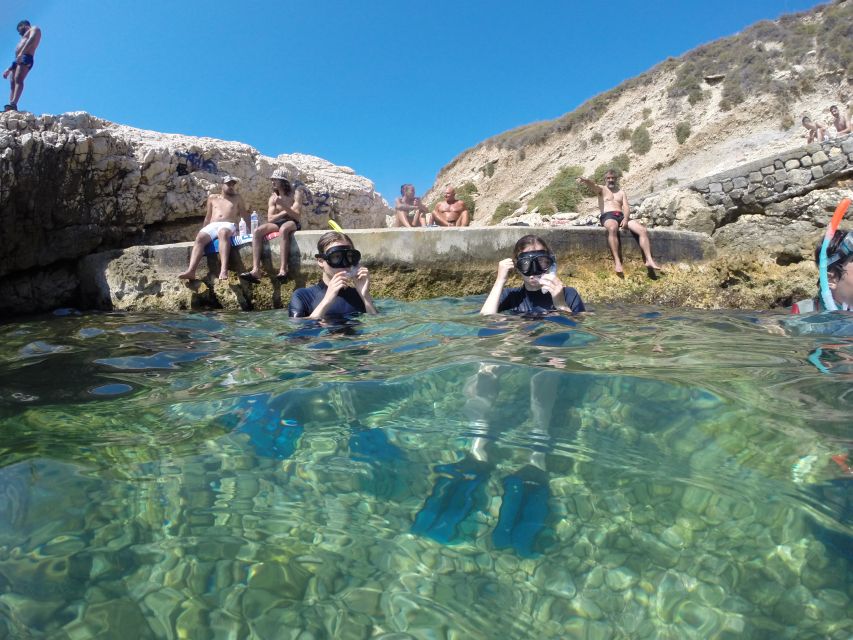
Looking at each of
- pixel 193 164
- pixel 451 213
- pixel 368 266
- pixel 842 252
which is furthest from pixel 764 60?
pixel 842 252

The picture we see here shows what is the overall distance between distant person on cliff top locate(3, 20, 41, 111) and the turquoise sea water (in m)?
7.65

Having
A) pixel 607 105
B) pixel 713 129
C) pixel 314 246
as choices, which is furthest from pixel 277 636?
pixel 607 105

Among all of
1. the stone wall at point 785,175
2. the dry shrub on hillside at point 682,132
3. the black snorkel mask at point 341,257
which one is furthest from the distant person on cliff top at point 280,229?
the dry shrub on hillside at point 682,132

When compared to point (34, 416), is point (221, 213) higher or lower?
higher

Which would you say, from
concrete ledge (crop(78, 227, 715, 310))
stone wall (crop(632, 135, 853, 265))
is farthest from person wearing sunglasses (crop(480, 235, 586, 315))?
stone wall (crop(632, 135, 853, 265))

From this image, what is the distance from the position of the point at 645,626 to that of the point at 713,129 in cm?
3013

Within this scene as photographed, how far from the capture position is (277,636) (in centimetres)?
95

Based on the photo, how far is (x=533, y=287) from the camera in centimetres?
372

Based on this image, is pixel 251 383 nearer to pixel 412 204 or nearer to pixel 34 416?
pixel 34 416

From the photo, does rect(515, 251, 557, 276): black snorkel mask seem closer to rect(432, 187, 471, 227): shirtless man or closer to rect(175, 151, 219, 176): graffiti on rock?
rect(432, 187, 471, 227): shirtless man

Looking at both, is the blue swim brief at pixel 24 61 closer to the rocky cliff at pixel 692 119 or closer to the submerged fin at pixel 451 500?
the submerged fin at pixel 451 500

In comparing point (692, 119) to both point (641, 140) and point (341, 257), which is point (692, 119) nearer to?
point (641, 140)

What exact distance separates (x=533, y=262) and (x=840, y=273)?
1.82 meters

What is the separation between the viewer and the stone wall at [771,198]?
823 centimetres
